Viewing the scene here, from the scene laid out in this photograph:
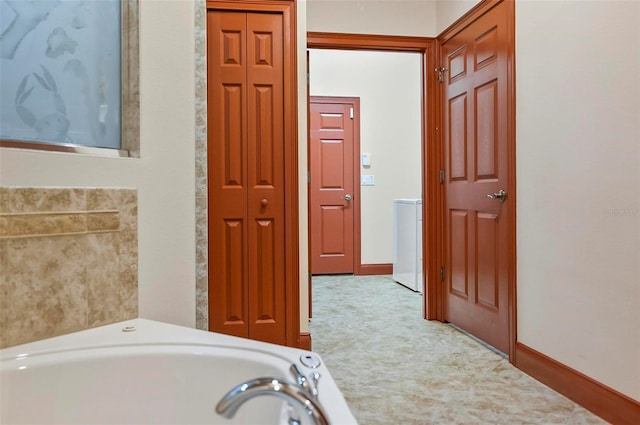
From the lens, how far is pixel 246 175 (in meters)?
2.59

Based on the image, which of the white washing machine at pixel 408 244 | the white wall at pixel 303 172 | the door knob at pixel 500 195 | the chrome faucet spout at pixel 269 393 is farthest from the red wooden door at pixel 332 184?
the chrome faucet spout at pixel 269 393

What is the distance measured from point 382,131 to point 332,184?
2.86ft

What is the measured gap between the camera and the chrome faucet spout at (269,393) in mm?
708

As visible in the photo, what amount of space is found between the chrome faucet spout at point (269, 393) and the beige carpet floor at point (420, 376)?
1.22 m

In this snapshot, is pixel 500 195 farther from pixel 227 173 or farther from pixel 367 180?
pixel 367 180

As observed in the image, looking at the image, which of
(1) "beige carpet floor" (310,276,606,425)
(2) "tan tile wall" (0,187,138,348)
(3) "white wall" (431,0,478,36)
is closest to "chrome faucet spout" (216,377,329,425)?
(2) "tan tile wall" (0,187,138,348)

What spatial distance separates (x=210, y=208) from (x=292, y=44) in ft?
3.42

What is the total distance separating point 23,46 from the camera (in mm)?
1237

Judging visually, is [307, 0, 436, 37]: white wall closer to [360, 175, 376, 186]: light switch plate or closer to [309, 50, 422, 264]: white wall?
[309, 50, 422, 264]: white wall

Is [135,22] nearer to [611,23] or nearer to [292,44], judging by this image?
[292,44]

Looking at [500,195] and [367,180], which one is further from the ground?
[367,180]

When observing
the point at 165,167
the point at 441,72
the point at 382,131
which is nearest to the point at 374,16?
the point at 441,72

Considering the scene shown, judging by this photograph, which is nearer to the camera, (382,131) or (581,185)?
(581,185)

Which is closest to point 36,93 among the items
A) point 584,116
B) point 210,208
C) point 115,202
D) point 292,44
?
point 115,202
